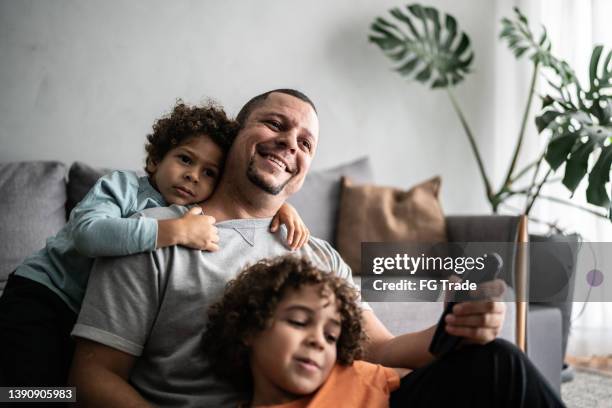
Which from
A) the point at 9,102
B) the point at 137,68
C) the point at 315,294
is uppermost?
the point at 137,68

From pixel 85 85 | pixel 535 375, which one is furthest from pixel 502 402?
pixel 85 85

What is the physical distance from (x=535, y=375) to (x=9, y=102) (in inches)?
94.0

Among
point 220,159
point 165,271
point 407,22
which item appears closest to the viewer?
point 165,271

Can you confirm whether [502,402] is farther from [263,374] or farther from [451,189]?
[451,189]

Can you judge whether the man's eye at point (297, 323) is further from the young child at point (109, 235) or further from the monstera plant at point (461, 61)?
the monstera plant at point (461, 61)

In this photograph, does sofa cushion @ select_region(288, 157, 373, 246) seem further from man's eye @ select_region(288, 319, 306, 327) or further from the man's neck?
man's eye @ select_region(288, 319, 306, 327)

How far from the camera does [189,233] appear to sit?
3.60 feet

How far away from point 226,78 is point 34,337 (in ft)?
6.54

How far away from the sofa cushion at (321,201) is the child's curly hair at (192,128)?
43.3 inches

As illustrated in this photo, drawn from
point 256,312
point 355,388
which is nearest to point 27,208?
point 256,312

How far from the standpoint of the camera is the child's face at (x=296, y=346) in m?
0.90

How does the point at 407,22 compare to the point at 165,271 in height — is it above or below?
above

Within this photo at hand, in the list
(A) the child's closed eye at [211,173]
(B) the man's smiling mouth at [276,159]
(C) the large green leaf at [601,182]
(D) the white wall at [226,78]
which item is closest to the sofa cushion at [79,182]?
(D) the white wall at [226,78]

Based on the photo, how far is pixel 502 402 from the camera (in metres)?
0.87
